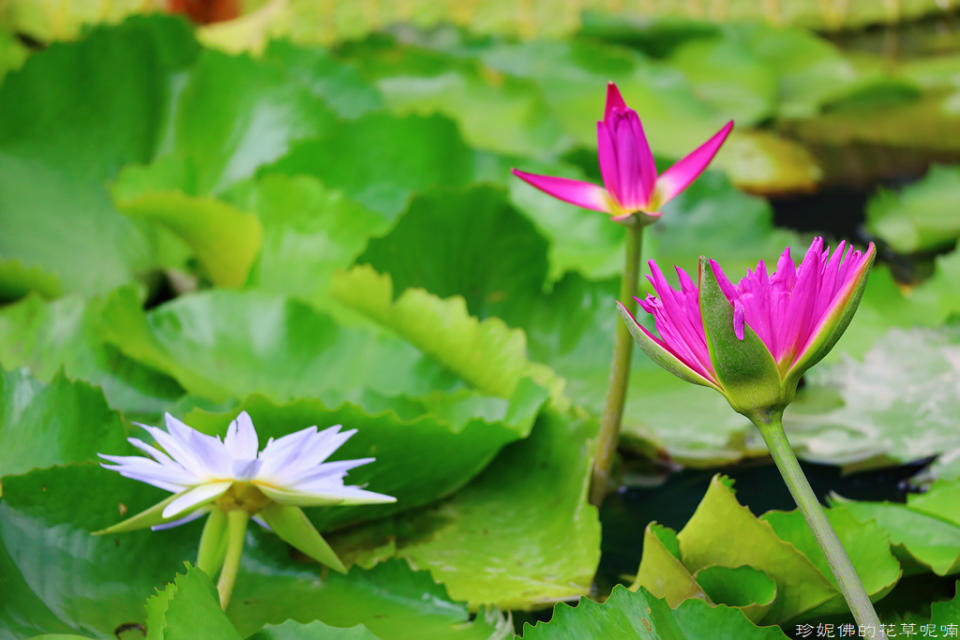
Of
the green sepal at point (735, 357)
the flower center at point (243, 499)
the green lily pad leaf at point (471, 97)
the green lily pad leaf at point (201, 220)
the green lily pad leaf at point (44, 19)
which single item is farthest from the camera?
the green lily pad leaf at point (44, 19)

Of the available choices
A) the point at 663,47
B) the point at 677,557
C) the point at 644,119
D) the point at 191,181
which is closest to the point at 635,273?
the point at 677,557

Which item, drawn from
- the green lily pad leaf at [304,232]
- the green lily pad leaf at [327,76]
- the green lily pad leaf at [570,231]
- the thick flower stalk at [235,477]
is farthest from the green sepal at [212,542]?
the green lily pad leaf at [327,76]

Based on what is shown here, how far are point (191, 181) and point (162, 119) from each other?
0.18 meters

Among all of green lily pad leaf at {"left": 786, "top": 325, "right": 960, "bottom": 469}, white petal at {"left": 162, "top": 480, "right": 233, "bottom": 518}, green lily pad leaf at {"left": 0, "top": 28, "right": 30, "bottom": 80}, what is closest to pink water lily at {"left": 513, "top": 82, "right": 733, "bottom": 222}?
white petal at {"left": 162, "top": 480, "right": 233, "bottom": 518}

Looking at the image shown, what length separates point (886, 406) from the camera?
2.64 feet

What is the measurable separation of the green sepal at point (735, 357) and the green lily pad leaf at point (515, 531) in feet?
0.85

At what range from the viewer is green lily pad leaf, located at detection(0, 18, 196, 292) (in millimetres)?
959

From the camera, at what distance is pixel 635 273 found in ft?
1.86

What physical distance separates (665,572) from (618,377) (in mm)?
139

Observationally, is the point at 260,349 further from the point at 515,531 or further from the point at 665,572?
the point at 665,572

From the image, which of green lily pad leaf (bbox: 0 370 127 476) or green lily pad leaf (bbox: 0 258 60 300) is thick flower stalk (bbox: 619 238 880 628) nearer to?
green lily pad leaf (bbox: 0 370 127 476)

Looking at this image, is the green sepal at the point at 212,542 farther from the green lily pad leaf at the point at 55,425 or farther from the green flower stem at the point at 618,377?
the green flower stem at the point at 618,377

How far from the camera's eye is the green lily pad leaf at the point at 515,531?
62 centimetres

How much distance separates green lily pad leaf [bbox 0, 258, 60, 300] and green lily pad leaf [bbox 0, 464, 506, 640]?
0.38 metres
